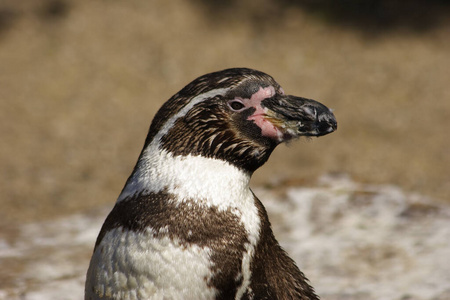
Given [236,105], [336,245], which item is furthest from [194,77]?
[236,105]

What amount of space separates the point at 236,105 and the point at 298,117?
27 cm

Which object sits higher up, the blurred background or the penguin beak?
the blurred background

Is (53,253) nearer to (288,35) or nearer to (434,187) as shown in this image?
(434,187)

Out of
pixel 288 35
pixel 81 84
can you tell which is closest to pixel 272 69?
pixel 288 35

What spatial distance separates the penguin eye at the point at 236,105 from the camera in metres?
2.67

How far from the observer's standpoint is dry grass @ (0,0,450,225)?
8.36 m

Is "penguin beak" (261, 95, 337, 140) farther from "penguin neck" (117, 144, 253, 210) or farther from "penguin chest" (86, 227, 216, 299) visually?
"penguin chest" (86, 227, 216, 299)

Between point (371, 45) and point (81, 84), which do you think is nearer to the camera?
point (81, 84)

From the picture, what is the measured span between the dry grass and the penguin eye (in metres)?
5.26

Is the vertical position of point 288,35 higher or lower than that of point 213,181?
higher

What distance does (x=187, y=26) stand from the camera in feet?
38.2

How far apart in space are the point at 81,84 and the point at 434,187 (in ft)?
18.9

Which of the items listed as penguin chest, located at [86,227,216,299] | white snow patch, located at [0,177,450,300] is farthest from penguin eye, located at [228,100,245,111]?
white snow patch, located at [0,177,450,300]

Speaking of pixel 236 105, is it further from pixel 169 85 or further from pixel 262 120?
pixel 169 85
